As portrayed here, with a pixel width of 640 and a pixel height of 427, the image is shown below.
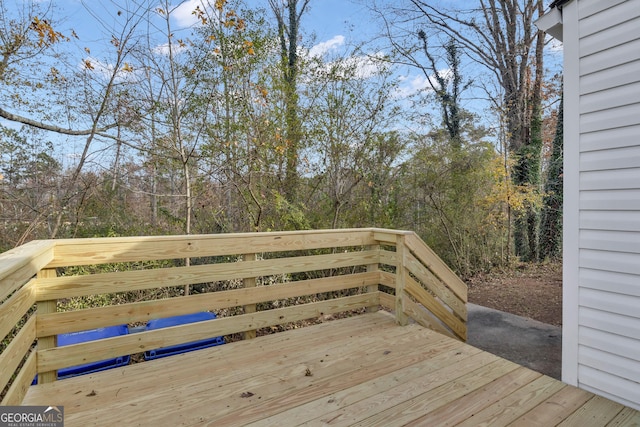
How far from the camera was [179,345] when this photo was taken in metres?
2.44

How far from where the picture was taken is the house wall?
1.79 metres

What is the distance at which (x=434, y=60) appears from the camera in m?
9.88

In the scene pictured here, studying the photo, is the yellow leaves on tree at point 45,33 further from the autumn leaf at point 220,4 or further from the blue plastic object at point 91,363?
the blue plastic object at point 91,363

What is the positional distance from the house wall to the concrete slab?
3.24 feet

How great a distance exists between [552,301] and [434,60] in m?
7.78

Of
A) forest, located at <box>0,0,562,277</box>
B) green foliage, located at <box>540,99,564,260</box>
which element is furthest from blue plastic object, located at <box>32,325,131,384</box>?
green foliage, located at <box>540,99,564,260</box>

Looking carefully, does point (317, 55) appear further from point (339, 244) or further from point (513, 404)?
point (513, 404)

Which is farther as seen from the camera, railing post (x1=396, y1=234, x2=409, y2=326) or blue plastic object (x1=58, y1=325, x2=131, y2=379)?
railing post (x1=396, y1=234, x2=409, y2=326)

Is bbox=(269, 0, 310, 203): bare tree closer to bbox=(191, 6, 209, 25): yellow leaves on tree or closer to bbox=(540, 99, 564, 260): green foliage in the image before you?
bbox=(191, 6, 209, 25): yellow leaves on tree

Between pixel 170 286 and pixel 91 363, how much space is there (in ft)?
2.15

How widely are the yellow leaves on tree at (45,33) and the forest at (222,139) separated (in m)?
0.01

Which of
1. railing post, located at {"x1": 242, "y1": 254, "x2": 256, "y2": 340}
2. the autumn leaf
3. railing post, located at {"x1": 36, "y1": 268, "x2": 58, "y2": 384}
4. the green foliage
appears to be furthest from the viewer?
the green foliage

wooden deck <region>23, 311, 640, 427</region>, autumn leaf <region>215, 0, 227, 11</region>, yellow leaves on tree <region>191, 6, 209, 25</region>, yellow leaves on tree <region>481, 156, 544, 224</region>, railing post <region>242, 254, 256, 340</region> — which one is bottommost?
wooden deck <region>23, 311, 640, 427</region>

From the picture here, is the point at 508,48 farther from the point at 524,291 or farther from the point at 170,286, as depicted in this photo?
the point at 170,286
